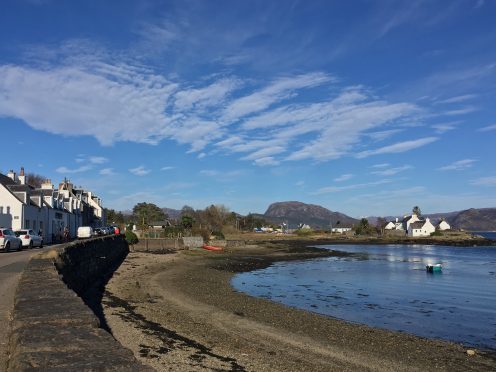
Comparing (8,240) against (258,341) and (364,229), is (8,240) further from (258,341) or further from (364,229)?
(364,229)

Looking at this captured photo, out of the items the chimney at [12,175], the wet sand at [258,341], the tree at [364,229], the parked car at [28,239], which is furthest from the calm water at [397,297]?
the tree at [364,229]

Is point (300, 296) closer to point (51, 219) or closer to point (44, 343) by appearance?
point (44, 343)

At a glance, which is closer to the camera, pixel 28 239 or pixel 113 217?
pixel 28 239

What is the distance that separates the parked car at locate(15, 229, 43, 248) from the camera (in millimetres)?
39956

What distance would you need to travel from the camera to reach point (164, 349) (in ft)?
37.5

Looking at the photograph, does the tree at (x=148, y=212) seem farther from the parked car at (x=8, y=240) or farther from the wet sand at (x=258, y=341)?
the wet sand at (x=258, y=341)

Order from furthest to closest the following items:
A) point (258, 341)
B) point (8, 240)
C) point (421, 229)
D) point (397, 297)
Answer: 1. point (421, 229)
2. point (8, 240)
3. point (397, 297)
4. point (258, 341)

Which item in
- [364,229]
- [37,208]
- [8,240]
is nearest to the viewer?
[8,240]

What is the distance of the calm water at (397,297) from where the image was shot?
18.6 metres

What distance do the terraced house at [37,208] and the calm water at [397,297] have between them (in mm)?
27130

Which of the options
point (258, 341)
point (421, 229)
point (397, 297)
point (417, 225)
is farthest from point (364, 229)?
point (258, 341)

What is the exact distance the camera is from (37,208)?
5506cm

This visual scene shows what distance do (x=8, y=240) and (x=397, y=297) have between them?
28.9 metres

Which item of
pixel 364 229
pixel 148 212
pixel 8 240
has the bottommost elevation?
pixel 8 240
